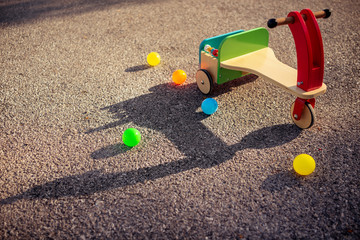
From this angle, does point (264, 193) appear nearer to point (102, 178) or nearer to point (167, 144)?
point (167, 144)

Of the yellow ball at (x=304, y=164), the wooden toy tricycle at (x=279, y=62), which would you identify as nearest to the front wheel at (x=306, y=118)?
the wooden toy tricycle at (x=279, y=62)

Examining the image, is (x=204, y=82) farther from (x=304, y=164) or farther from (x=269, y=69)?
(x=304, y=164)

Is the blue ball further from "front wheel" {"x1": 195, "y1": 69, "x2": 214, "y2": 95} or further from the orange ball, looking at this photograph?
the orange ball

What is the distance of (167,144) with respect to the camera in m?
3.14

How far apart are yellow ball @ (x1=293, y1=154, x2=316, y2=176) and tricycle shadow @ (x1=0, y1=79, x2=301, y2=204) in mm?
398

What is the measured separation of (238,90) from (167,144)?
53.0 inches

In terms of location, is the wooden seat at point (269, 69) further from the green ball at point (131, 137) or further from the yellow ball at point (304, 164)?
the green ball at point (131, 137)

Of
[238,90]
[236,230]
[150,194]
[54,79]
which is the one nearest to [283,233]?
[236,230]

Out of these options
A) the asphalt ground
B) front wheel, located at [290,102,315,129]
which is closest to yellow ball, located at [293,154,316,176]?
the asphalt ground

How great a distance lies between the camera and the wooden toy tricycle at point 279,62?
9.17ft

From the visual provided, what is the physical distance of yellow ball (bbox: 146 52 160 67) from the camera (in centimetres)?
440

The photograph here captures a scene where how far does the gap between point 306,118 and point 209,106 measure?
3.39 ft

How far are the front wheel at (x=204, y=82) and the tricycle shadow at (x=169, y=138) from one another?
99mm

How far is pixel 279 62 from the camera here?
11.3 feet
